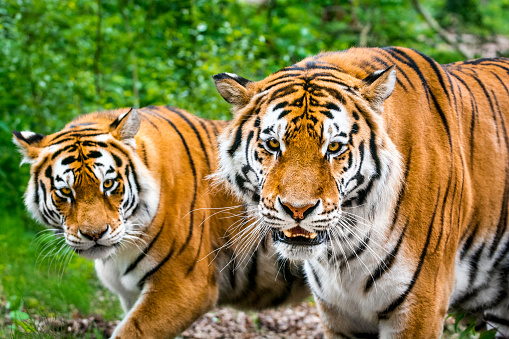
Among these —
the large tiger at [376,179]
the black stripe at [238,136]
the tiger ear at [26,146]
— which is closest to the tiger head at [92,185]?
the tiger ear at [26,146]

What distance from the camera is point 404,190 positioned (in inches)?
95.0

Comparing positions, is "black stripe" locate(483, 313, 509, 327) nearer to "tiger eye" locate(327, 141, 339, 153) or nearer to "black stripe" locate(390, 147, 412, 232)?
"black stripe" locate(390, 147, 412, 232)

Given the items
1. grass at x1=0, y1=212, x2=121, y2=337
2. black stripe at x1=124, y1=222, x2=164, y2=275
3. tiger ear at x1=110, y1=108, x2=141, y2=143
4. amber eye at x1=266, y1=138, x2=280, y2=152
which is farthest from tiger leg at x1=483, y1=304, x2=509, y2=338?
grass at x1=0, y1=212, x2=121, y2=337

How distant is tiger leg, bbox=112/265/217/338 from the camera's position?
3033 millimetres

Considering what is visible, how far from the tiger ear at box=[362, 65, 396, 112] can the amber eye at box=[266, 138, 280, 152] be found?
1.53 ft

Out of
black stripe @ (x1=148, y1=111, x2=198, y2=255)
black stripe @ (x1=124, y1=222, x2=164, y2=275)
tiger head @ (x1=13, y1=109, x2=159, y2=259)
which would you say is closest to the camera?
tiger head @ (x1=13, y1=109, x2=159, y2=259)

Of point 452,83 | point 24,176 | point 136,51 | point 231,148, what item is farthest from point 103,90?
point 452,83

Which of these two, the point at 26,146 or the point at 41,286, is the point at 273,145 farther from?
the point at 41,286

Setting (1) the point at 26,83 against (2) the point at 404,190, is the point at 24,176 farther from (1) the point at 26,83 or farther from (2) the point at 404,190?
(2) the point at 404,190

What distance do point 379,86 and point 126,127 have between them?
5.33ft

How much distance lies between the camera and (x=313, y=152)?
220 centimetres

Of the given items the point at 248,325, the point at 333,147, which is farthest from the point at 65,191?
the point at 248,325

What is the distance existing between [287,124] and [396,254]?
811 mm

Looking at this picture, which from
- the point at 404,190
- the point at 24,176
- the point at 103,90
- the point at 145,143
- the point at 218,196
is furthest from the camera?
the point at 103,90
